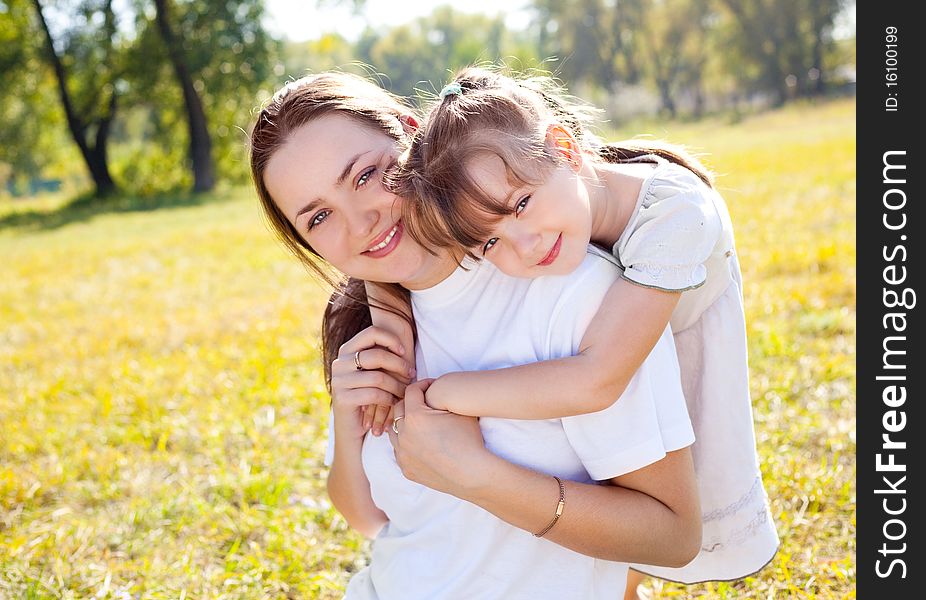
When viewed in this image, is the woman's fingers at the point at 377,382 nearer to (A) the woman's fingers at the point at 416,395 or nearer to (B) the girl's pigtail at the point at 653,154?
(A) the woman's fingers at the point at 416,395

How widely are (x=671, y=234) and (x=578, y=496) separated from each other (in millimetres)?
555

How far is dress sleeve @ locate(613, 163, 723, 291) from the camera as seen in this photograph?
5.33 feet

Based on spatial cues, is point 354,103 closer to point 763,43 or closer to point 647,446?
point 647,446

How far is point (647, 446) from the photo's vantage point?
1.49 m

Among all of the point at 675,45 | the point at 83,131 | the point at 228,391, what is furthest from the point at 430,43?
the point at 228,391

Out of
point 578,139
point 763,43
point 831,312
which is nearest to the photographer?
point 578,139

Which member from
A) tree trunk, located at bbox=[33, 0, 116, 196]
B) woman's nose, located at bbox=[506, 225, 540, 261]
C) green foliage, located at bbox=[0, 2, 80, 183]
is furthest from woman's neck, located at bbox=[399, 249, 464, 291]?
green foliage, located at bbox=[0, 2, 80, 183]

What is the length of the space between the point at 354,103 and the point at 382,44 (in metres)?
84.3

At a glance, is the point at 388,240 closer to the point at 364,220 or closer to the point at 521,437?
the point at 364,220

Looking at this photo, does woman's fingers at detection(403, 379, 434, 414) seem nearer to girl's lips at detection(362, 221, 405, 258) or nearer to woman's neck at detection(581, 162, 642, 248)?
girl's lips at detection(362, 221, 405, 258)

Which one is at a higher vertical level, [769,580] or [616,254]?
[616,254]

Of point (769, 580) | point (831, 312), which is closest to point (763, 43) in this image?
point (831, 312)

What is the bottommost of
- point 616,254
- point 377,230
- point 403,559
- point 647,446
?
point 403,559

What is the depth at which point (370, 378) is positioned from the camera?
1.78m
